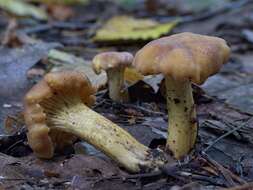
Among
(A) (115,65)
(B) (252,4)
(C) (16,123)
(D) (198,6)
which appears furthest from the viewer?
(D) (198,6)

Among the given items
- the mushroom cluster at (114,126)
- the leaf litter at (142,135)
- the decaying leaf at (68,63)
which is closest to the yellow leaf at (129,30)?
the leaf litter at (142,135)

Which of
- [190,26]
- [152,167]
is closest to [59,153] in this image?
[152,167]

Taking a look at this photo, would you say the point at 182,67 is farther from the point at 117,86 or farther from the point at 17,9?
the point at 17,9

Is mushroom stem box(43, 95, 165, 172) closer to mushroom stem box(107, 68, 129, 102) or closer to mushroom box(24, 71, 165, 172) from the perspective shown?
mushroom box(24, 71, 165, 172)

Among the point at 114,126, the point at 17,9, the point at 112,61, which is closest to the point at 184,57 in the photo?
the point at 114,126

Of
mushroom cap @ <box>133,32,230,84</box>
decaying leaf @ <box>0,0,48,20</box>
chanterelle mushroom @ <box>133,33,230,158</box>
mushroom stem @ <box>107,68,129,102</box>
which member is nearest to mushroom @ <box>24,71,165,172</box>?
chanterelle mushroom @ <box>133,33,230,158</box>

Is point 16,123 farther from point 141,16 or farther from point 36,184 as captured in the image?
point 141,16
